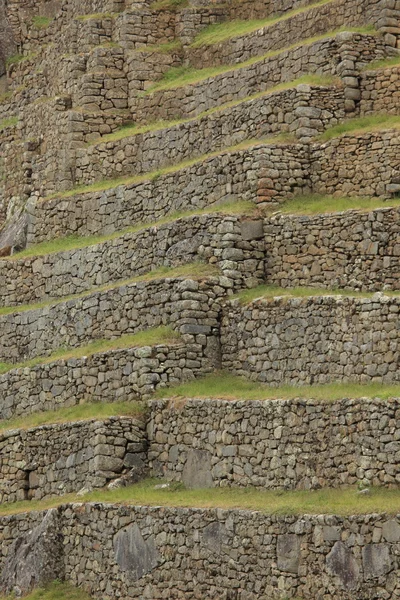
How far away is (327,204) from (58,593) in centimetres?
842

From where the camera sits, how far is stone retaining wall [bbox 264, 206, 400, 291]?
128ft

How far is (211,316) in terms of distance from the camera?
41594mm

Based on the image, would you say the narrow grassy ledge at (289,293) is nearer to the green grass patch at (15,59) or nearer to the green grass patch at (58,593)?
the green grass patch at (58,593)

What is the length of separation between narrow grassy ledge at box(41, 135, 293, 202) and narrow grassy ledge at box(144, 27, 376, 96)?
231 centimetres

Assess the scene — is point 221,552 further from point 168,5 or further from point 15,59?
point 15,59

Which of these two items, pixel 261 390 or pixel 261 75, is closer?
pixel 261 390

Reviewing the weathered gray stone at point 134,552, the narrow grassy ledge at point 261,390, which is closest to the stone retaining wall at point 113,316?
the narrow grassy ledge at point 261,390

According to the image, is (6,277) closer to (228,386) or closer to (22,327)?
(22,327)

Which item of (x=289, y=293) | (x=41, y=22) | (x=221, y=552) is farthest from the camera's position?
(x=41, y=22)

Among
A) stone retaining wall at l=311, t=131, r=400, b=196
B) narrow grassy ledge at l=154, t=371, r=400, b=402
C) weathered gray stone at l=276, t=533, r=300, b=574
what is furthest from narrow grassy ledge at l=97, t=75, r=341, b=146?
weathered gray stone at l=276, t=533, r=300, b=574

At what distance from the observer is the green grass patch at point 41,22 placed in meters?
58.0

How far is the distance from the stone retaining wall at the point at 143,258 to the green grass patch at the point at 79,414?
2.90 m

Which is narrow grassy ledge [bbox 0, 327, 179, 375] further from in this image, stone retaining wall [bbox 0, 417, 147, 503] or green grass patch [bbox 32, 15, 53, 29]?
green grass patch [bbox 32, 15, 53, 29]

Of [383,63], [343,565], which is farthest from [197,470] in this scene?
[383,63]
